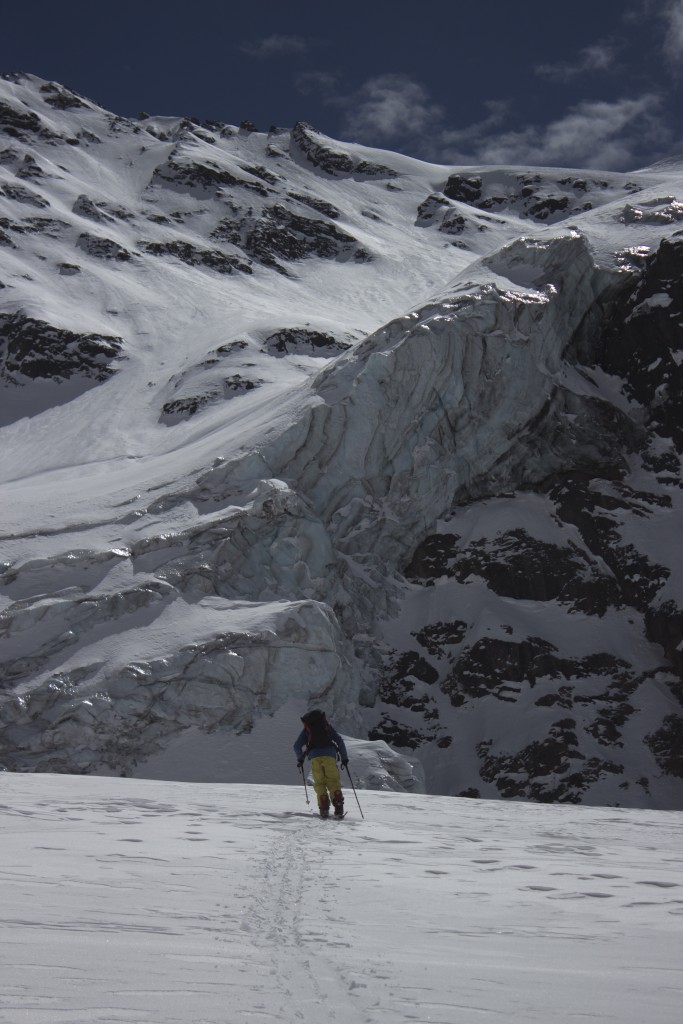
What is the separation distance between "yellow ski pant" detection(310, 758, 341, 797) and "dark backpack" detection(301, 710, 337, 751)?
0.71 ft

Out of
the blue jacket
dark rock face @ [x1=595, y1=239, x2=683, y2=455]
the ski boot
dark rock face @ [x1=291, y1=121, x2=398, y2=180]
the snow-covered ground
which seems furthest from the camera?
dark rock face @ [x1=291, y1=121, x2=398, y2=180]

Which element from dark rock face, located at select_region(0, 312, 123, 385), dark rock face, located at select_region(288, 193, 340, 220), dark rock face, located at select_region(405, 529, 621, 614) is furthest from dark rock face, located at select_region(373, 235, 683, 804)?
dark rock face, located at select_region(288, 193, 340, 220)

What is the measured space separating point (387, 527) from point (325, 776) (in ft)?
81.9

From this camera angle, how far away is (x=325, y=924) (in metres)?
4.55

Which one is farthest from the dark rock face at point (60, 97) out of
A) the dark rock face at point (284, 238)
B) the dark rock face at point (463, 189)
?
the dark rock face at point (463, 189)

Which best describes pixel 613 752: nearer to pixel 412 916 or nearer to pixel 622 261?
pixel 622 261

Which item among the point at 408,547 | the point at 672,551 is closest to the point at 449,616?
the point at 408,547

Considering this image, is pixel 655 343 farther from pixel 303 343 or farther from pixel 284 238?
pixel 284 238

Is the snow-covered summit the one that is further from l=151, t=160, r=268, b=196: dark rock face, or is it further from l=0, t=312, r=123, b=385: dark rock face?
l=151, t=160, r=268, b=196: dark rock face

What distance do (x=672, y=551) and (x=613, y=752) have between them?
9.47m

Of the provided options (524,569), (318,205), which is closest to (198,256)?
(318,205)

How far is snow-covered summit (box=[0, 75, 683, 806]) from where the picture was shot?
26281mm

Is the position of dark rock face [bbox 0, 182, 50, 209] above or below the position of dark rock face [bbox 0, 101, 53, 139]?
below

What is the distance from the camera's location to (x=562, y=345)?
42.6 meters
